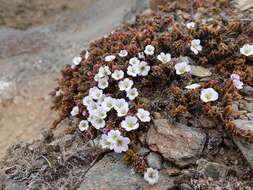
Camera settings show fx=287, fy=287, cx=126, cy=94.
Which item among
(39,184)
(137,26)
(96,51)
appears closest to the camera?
(39,184)

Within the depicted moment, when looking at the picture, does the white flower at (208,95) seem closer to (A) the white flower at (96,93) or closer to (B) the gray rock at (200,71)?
(B) the gray rock at (200,71)

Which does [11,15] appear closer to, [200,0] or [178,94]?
[200,0]

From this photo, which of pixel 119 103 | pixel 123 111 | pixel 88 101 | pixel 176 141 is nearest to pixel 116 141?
pixel 123 111

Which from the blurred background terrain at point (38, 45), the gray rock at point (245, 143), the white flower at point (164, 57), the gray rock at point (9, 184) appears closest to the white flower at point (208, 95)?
the gray rock at point (245, 143)

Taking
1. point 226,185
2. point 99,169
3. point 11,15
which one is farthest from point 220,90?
point 11,15

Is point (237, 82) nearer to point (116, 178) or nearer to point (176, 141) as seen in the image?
point (176, 141)
